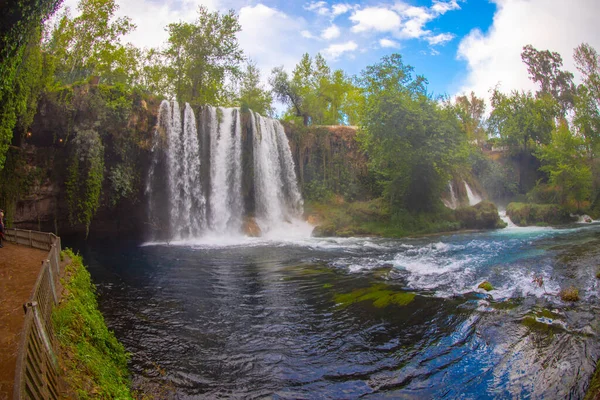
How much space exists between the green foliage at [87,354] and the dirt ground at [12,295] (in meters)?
0.56

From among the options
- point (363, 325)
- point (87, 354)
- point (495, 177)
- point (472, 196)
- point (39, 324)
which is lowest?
point (363, 325)

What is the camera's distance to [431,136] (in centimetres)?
2455

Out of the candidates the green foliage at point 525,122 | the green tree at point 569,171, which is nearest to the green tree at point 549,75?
the green foliage at point 525,122

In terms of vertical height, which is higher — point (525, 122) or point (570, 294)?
point (525, 122)

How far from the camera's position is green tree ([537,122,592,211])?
3006 centimetres

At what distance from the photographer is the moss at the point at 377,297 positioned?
9.39 m

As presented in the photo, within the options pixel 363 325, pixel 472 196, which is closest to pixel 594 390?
pixel 363 325

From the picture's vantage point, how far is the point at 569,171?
30453 mm

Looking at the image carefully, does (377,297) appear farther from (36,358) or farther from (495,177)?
(495,177)

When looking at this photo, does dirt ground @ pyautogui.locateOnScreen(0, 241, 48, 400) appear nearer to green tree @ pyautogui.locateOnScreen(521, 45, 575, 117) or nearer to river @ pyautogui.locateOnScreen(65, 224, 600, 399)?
river @ pyautogui.locateOnScreen(65, 224, 600, 399)

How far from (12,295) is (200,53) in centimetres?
3026

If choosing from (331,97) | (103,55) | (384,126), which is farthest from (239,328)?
(331,97)

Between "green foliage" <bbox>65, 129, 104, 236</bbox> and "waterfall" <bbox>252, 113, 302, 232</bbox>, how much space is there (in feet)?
36.4

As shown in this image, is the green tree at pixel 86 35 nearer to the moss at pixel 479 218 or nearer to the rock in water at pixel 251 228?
Result: the rock in water at pixel 251 228
